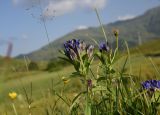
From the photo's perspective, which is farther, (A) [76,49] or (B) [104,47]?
(B) [104,47]

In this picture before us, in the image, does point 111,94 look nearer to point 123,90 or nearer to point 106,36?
point 123,90

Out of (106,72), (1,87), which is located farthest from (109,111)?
(1,87)

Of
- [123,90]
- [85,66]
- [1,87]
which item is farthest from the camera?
[123,90]

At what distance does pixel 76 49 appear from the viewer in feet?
7.41

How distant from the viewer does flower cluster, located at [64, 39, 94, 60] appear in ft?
7.41

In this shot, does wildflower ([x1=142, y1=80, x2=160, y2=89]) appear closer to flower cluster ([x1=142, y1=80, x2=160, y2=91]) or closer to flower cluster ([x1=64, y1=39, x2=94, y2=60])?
flower cluster ([x1=142, y1=80, x2=160, y2=91])

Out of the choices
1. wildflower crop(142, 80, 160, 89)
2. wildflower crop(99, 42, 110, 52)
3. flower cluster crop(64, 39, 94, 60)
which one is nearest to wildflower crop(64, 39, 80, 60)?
flower cluster crop(64, 39, 94, 60)

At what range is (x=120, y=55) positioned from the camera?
2361mm

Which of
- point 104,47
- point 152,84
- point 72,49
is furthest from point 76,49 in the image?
point 152,84

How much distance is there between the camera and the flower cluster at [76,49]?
2260 millimetres

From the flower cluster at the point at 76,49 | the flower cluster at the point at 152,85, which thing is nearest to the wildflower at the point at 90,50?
the flower cluster at the point at 76,49

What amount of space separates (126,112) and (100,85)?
0.24 metres

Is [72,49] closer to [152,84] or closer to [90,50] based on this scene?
[90,50]

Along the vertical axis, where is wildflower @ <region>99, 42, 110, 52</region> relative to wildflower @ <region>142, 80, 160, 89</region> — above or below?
above
